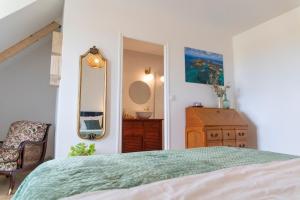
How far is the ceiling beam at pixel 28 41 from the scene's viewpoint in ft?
11.8

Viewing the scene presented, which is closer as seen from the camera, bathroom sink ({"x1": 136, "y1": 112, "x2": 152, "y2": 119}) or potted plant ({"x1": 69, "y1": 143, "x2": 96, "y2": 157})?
potted plant ({"x1": 69, "y1": 143, "x2": 96, "y2": 157})

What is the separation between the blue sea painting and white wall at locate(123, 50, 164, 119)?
1547 mm

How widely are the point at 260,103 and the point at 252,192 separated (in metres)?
3.59

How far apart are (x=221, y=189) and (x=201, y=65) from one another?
11.3 feet

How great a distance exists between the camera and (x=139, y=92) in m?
5.11

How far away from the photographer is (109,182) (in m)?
0.78

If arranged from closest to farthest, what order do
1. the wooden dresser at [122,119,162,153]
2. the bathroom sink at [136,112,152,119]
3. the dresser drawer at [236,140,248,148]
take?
1. the dresser drawer at [236,140,248,148]
2. the wooden dresser at [122,119,162,153]
3. the bathroom sink at [136,112,152,119]

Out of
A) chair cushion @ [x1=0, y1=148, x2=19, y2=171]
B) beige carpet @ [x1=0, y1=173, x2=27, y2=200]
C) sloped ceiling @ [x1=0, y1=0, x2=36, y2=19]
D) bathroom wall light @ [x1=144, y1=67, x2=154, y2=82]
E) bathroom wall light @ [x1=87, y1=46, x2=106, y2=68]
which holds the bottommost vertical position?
beige carpet @ [x1=0, y1=173, x2=27, y2=200]

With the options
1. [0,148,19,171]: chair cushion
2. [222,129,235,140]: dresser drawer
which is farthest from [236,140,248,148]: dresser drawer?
[0,148,19,171]: chair cushion

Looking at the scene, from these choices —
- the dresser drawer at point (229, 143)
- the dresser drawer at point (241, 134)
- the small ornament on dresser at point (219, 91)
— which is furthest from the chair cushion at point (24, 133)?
the dresser drawer at point (241, 134)

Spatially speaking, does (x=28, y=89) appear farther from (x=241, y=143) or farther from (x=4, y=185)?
(x=241, y=143)

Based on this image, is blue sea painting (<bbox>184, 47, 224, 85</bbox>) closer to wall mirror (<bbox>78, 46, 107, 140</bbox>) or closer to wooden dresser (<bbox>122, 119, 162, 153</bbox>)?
wooden dresser (<bbox>122, 119, 162, 153</bbox>)

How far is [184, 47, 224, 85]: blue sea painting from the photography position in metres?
3.85

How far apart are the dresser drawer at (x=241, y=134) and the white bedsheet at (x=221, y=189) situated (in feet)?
9.44
